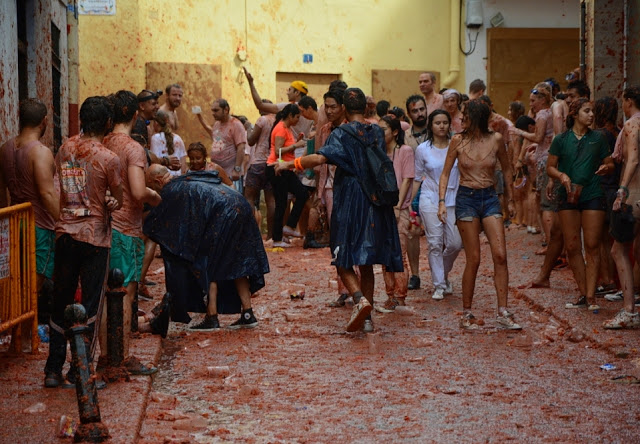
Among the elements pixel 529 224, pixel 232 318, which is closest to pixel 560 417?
pixel 232 318

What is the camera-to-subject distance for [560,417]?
20.6 feet

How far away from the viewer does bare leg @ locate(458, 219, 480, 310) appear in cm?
930

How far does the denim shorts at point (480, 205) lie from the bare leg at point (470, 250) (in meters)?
0.06

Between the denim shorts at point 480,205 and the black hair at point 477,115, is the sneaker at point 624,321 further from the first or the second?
the black hair at point 477,115

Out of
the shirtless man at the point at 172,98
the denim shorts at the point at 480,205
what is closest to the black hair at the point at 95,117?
the denim shorts at the point at 480,205

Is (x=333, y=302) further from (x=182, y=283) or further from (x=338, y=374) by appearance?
(x=338, y=374)

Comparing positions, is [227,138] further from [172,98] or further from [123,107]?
[123,107]

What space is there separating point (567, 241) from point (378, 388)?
150 inches

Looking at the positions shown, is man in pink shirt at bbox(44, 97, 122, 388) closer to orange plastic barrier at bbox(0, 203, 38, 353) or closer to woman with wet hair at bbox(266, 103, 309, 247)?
orange plastic barrier at bbox(0, 203, 38, 353)

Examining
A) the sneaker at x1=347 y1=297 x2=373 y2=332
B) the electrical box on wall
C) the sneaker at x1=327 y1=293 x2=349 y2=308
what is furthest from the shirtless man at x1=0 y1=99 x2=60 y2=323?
the electrical box on wall

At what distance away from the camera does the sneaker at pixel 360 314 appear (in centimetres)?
865

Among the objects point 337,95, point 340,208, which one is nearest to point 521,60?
point 337,95

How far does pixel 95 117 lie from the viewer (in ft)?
22.2

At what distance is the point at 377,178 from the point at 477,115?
42.3 inches
